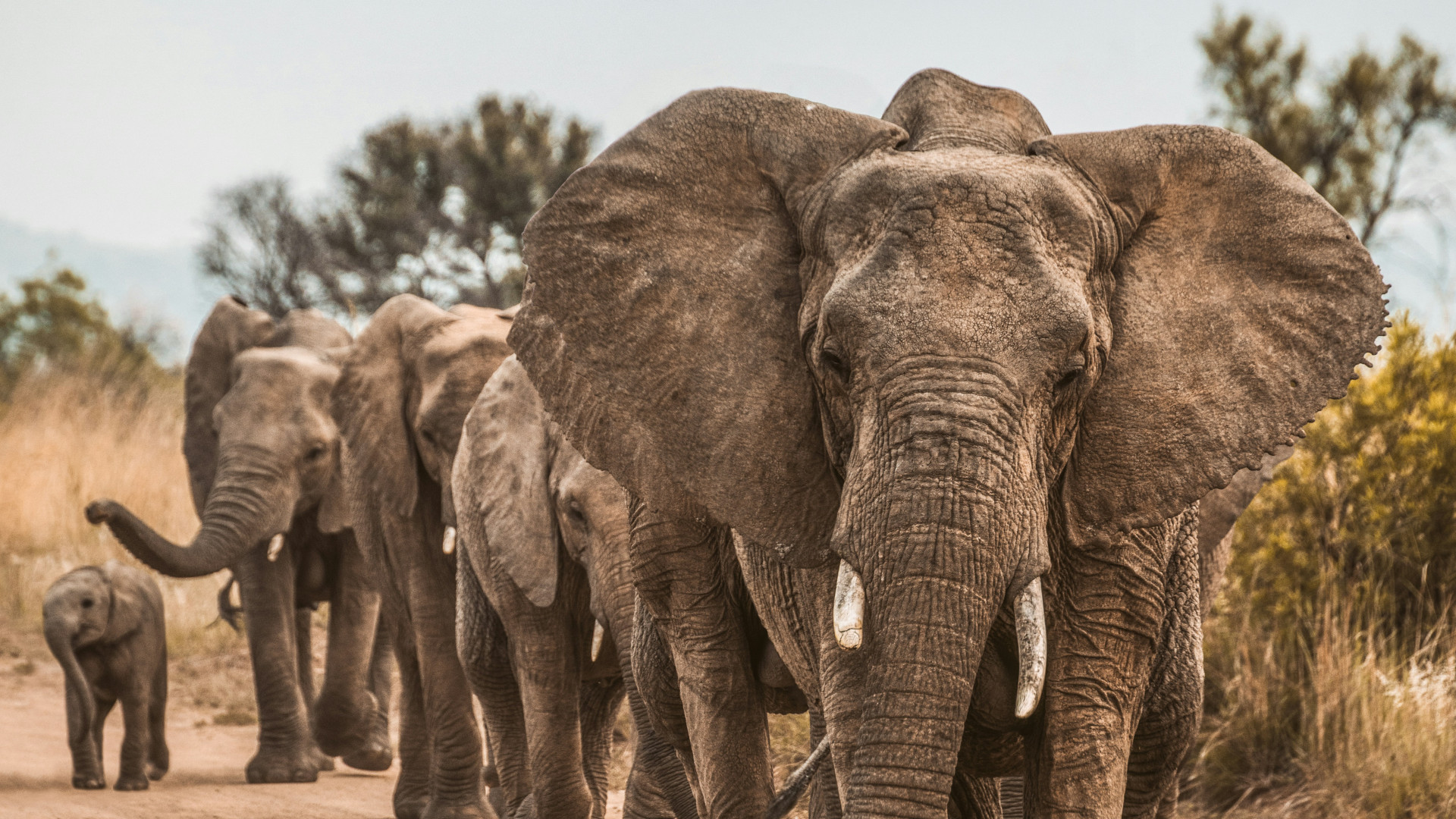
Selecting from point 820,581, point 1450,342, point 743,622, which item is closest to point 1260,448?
point 820,581

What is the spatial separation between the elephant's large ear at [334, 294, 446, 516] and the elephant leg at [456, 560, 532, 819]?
4.29 feet

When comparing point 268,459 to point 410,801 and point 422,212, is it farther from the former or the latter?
point 422,212

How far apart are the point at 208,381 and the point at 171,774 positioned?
2.74m

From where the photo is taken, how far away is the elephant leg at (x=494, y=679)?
6.39 m

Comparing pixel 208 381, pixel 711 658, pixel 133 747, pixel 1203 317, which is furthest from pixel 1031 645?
pixel 208 381

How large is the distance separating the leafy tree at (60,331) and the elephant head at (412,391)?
15.3 m

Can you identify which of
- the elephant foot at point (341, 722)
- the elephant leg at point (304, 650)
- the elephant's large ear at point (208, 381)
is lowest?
the elephant foot at point (341, 722)

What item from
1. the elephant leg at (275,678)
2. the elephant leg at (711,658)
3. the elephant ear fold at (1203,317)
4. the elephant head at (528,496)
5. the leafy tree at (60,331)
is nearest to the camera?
the elephant ear fold at (1203,317)

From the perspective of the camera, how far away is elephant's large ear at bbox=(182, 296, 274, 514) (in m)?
10.8

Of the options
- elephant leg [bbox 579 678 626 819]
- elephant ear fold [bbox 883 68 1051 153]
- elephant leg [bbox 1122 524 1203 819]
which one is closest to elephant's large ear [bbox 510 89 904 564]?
elephant ear fold [bbox 883 68 1051 153]

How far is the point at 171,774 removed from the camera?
29.8 ft

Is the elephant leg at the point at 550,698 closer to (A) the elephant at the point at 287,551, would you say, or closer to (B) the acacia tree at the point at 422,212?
(A) the elephant at the point at 287,551

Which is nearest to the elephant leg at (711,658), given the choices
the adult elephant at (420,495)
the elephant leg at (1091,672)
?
the elephant leg at (1091,672)

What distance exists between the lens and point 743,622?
449 cm
